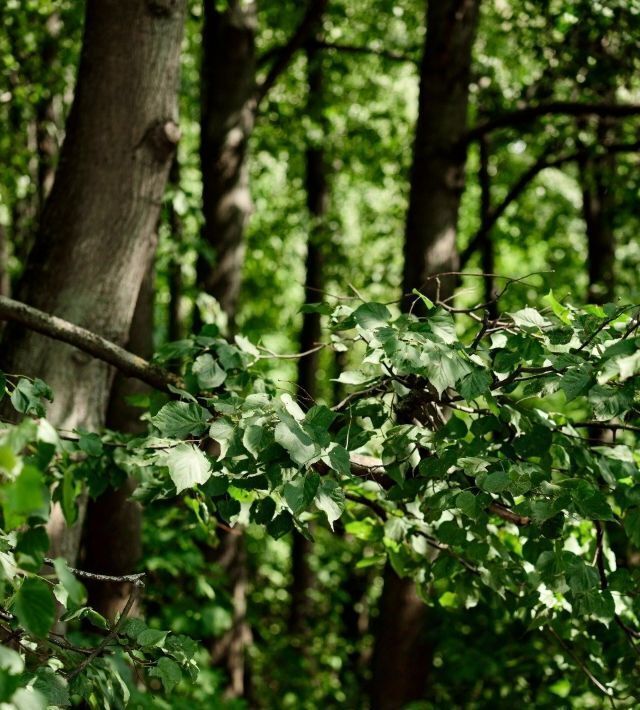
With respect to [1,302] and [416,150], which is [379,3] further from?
[1,302]

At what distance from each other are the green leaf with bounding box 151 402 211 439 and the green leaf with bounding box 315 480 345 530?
0.40 m

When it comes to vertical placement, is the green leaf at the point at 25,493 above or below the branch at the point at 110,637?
above

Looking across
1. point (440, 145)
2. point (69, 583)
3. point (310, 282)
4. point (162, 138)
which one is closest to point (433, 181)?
point (440, 145)

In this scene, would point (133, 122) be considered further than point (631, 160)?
No

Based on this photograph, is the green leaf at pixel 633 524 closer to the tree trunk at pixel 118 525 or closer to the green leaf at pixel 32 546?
the green leaf at pixel 32 546

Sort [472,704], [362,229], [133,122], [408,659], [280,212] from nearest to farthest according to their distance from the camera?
[133,122], [408,659], [472,704], [280,212], [362,229]

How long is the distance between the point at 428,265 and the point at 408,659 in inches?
120

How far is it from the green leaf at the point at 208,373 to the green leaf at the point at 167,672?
93 cm

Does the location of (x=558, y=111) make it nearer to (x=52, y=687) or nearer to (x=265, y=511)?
(x=265, y=511)

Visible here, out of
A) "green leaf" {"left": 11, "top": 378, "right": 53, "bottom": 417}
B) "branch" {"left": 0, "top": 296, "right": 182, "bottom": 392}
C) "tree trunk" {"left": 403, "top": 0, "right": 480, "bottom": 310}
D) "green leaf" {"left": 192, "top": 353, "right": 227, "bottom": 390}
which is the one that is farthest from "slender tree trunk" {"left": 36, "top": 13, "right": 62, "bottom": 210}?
"green leaf" {"left": 11, "top": 378, "right": 53, "bottom": 417}

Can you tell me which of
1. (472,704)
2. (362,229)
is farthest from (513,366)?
(362,229)

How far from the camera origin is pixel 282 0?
8.80m

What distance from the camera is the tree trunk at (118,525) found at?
6418 mm

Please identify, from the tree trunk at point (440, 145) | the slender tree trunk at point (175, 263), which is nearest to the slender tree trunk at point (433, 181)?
the tree trunk at point (440, 145)
